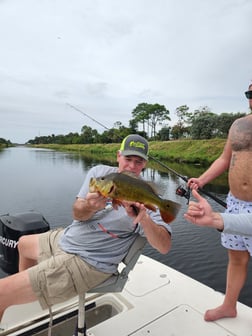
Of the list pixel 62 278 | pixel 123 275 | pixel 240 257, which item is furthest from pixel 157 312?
pixel 62 278

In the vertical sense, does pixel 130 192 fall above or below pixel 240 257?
above

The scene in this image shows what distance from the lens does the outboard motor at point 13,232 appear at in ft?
9.91

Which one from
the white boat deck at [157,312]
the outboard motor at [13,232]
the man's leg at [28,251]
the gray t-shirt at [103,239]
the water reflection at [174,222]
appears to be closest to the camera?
the gray t-shirt at [103,239]

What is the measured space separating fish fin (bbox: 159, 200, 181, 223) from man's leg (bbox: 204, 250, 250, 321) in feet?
2.96

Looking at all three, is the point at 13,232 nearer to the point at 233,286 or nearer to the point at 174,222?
the point at 233,286

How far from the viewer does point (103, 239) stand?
2.19 m

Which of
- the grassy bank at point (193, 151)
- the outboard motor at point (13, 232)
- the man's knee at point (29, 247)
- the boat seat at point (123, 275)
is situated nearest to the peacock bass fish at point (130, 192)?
the boat seat at point (123, 275)

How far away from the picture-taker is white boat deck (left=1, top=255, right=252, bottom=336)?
2.30 meters

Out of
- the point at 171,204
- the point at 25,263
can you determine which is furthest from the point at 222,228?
the point at 25,263

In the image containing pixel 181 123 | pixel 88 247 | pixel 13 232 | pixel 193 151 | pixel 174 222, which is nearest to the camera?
pixel 88 247

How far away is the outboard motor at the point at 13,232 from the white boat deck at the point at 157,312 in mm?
602

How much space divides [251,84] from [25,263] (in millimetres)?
2856

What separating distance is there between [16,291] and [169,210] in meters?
1.31

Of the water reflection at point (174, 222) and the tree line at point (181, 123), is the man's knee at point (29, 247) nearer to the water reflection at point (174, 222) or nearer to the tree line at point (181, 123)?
the water reflection at point (174, 222)
